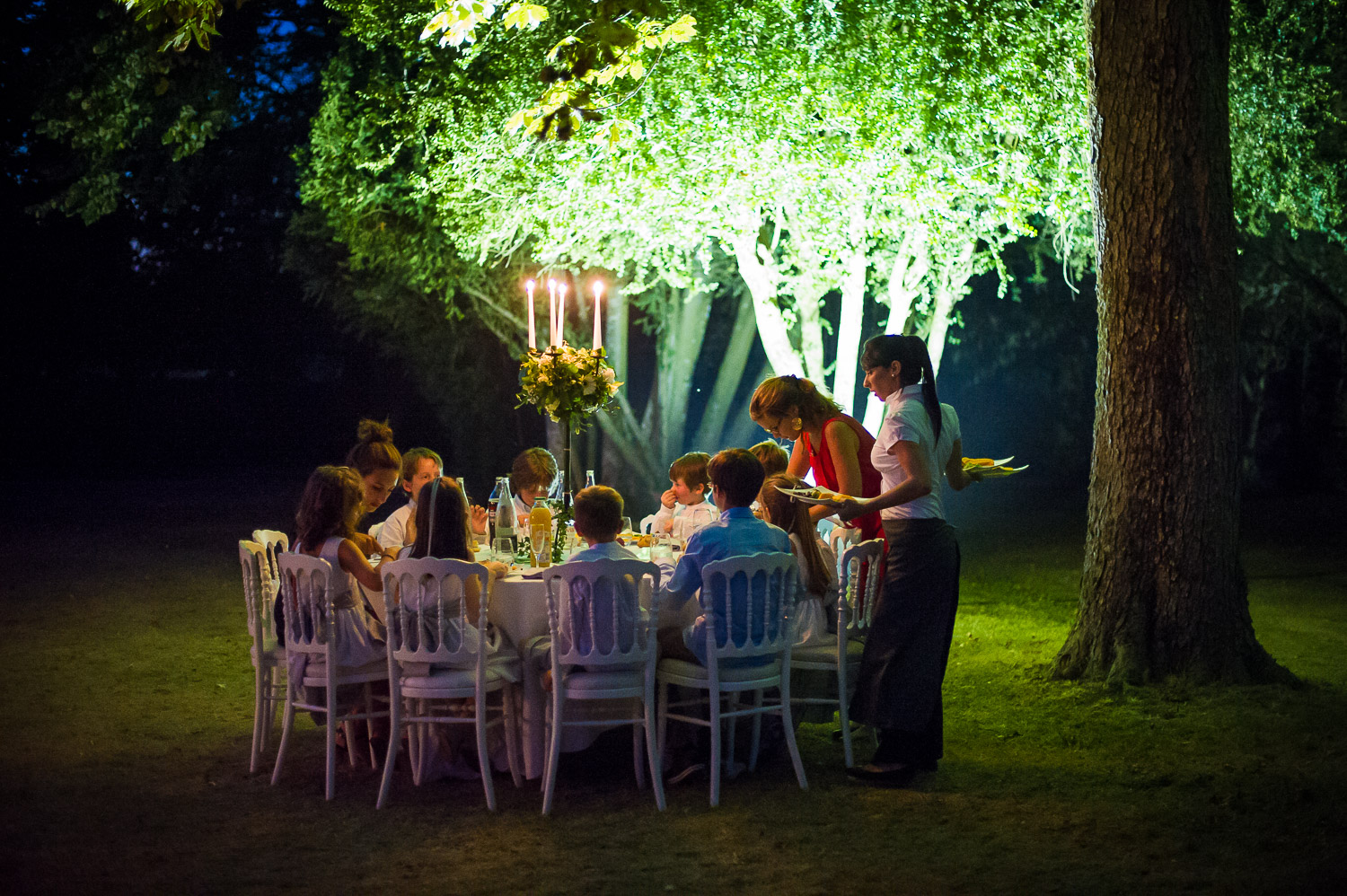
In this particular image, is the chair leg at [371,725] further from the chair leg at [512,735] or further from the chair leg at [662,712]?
the chair leg at [662,712]

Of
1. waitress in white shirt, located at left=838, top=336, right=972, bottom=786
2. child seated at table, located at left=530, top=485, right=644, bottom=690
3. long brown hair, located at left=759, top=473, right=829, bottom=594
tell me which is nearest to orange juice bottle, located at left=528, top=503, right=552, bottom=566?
child seated at table, located at left=530, top=485, right=644, bottom=690

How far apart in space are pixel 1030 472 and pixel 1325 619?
54.2 feet

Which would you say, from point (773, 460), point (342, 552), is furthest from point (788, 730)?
point (342, 552)

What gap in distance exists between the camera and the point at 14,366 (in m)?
28.6

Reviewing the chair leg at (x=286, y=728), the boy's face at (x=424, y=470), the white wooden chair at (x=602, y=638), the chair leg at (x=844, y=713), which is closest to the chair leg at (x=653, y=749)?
the white wooden chair at (x=602, y=638)

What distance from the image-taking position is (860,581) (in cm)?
556

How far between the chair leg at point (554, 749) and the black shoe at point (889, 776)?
1.30 metres

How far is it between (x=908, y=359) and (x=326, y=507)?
96.1 inches

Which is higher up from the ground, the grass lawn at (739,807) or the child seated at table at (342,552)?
the child seated at table at (342,552)

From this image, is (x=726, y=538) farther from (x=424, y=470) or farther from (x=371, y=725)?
(x=424, y=470)

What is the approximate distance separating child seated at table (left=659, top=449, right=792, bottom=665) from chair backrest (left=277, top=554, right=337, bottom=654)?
1339mm

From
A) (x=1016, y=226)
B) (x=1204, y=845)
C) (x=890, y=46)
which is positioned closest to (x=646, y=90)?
(x=890, y=46)

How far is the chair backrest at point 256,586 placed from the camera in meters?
5.46

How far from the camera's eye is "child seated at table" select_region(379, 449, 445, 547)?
6.23 metres
